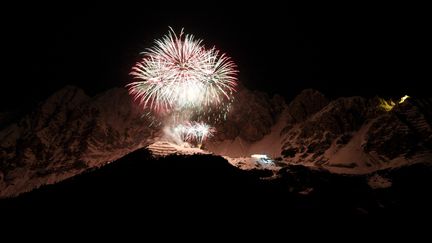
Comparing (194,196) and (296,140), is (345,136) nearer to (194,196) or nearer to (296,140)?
(296,140)

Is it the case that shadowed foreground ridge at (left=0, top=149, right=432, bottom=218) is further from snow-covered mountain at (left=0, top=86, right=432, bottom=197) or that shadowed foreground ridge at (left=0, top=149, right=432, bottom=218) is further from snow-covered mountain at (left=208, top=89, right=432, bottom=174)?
snow-covered mountain at (left=208, top=89, right=432, bottom=174)

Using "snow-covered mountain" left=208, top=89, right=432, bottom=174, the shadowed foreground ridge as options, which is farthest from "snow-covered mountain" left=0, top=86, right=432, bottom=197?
the shadowed foreground ridge

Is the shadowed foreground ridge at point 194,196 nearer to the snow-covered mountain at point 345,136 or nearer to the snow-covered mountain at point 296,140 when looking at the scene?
the snow-covered mountain at point 296,140

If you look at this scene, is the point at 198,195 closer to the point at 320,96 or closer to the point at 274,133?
the point at 274,133

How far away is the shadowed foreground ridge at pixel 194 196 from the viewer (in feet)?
88.7

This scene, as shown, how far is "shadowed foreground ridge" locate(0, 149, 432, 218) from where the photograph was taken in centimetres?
2705

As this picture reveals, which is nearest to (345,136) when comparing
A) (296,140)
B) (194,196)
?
(296,140)

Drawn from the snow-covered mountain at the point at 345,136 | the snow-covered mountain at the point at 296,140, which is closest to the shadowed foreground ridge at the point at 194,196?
the snow-covered mountain at the point at 296,140

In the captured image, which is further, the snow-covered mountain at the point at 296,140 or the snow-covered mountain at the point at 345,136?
the snow-covered mountain at the point at 296,140

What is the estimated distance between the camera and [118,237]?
2323 cm

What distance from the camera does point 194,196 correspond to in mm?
27641

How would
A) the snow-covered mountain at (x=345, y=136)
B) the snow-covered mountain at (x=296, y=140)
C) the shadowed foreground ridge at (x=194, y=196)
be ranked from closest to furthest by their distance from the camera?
the shadowed foreground ridge at (x=194, y=196)
the snow-covered mountain at (x=345, y=136)
the snow-covered mountain at (x=296, y=140)

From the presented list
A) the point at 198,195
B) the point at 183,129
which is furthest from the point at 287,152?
the point at 198,195

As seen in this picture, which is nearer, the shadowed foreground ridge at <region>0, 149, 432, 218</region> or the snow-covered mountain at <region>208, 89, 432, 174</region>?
the shadowed foreground ridge at <region>0, 149, 432, 218</region>
